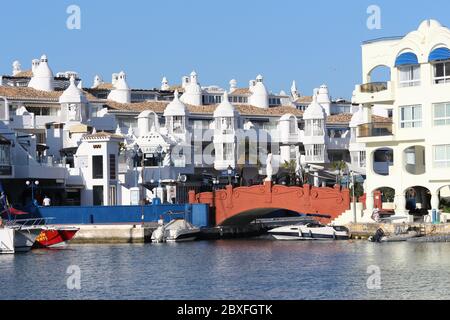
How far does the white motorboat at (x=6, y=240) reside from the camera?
241ft

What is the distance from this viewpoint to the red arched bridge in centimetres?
8662

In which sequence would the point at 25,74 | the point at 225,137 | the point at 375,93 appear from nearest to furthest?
the point at 375,93
the point at 225,137
the point at 25,74

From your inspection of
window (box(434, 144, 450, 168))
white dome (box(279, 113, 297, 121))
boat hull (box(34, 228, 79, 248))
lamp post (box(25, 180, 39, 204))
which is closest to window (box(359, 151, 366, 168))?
white dome (box(279, 113, 297, 121))

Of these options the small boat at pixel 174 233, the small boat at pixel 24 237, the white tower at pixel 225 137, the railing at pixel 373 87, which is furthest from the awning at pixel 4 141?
the railing at pixel 373 87

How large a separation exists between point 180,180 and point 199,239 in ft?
35.1

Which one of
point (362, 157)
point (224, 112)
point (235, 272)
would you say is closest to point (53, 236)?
point (235, 272)

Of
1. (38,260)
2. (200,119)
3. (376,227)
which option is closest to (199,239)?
(376,227)

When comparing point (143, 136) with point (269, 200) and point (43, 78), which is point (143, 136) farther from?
point (269, 200)

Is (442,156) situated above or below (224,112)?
below

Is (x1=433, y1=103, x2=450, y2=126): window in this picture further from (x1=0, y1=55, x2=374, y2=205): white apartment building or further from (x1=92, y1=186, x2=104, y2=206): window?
(x1=92, y1=186, x2=104, y2=206): window

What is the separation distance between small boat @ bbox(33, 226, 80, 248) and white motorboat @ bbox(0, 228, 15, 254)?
3.54 metres

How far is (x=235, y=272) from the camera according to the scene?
5991 cm

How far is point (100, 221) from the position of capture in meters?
89.6

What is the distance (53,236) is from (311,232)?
53.2ft
